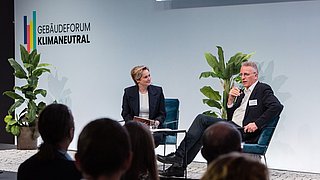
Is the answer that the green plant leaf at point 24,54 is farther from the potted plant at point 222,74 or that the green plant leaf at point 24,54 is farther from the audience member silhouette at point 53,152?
the audience member silhouette at point 53,152

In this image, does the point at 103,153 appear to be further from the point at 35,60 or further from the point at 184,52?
the point at 35,60

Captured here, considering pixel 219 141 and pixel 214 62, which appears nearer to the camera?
pixel 219 141

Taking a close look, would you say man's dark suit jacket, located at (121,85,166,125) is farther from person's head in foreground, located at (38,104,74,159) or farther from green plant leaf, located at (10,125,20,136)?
person's head in foreground, located at (38,104,74,159)

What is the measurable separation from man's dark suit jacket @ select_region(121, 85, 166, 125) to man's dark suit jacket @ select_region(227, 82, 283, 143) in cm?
101

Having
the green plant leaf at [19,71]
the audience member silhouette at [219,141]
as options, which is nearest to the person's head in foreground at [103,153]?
the audience member silhouette at [219,141]

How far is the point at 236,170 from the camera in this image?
1.14m

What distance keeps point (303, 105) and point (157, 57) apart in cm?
209

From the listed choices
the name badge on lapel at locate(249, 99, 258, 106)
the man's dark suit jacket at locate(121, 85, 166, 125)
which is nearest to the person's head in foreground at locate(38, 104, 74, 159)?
the name badge on lapel at locate(249, 99, 258, 106)

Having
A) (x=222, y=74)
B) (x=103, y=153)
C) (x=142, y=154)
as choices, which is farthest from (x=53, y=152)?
(x=222, y=74)

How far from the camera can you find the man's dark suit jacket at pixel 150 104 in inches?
237

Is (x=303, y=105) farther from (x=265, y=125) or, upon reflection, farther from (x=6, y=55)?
(x=6, y=55)

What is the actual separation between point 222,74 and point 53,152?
4094mm

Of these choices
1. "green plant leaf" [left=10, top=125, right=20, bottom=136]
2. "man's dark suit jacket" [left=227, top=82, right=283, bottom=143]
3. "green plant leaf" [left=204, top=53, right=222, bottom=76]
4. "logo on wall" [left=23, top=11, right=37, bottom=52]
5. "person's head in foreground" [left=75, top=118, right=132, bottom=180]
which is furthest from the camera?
"logo on wall" [left=23, top=11, right=37, bottom=52]

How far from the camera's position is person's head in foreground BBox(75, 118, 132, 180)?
158 cm
